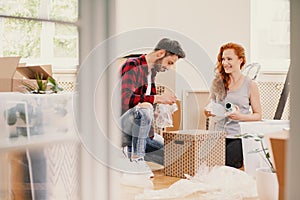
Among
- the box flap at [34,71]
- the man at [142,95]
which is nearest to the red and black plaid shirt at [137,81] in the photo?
the man at [142,95]

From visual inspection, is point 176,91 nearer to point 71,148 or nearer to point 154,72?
point 154,72

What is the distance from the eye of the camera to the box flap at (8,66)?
36.3 inches

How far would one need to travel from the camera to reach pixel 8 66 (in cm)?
95

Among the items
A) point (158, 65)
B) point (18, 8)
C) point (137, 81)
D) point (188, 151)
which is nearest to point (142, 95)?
point (137, 81)

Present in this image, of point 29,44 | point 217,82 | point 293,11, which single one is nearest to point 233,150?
point 217,82

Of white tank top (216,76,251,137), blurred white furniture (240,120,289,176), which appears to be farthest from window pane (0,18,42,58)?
white tank top (216,76,251,137)

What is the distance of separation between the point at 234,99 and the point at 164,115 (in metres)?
0.42

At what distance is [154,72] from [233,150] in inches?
24.4

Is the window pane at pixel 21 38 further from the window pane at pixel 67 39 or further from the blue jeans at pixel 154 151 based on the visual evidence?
the blue jeans at pixel 154 151

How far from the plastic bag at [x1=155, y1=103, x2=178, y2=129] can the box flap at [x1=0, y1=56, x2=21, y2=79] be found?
1807 mm

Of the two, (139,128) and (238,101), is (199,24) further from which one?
(139,128)

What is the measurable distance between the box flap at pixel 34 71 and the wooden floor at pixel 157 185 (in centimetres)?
110

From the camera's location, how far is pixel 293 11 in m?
0.54

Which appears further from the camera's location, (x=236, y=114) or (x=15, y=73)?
(x=236, y=114)
